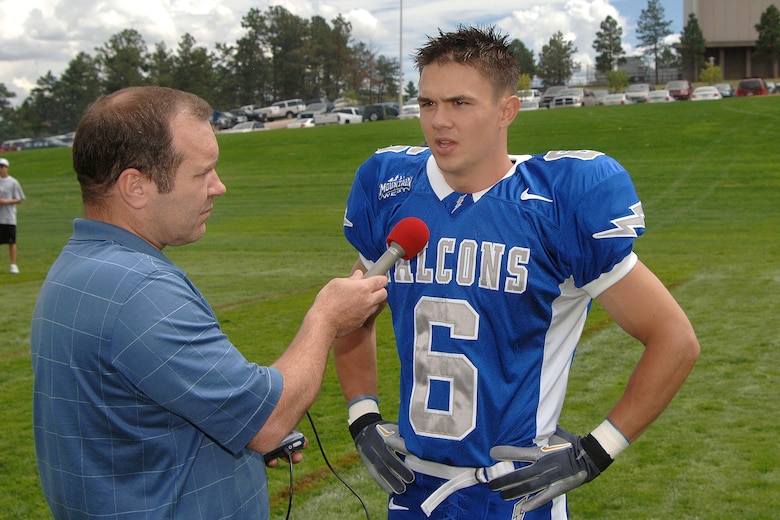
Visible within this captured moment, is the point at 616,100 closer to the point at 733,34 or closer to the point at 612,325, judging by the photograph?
the point at 733,34

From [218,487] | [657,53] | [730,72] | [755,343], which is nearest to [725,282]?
[755,343]

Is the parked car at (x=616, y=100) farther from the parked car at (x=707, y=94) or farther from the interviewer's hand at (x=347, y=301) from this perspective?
the interviewer's hand at (x=347, y=301)

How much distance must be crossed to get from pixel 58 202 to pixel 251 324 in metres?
20.3

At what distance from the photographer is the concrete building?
80812mm

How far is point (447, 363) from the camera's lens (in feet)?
8.50

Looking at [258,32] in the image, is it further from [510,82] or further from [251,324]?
[510,82]

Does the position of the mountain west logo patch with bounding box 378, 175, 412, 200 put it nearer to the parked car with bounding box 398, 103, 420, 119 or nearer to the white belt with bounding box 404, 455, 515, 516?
the white belt with bounding box 404, 455, 515, 516

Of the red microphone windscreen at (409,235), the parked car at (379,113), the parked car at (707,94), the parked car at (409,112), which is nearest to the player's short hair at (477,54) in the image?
the red microphone windscreen at (409,235)

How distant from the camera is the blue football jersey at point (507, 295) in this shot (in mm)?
2469

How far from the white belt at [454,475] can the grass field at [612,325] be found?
7.10ft

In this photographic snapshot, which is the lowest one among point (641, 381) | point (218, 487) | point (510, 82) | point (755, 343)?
point (755, 343)

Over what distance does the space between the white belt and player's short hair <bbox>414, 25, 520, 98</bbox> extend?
1.21 metres

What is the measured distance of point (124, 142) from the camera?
2217 mm

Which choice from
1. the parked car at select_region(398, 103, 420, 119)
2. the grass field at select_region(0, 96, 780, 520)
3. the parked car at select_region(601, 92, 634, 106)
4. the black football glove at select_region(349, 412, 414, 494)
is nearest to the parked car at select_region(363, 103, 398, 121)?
the parked car at select_region(398, 103, 420, 119)
